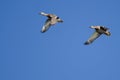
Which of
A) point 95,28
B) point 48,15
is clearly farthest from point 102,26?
point 48,15

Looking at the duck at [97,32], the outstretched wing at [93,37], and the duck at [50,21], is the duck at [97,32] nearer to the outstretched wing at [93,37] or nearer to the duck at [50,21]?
the outstretched wing at [93,37]

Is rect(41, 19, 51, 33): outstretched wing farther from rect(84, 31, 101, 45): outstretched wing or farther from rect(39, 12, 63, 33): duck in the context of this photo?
rect(84, 31, 101, 45): outstretched wing

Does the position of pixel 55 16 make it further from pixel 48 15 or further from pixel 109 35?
pixel 109 35

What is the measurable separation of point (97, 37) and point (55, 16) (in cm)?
609

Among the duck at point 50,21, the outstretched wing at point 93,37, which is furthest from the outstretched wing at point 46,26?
the outstretched wing at point 93,37

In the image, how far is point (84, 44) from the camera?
90312mm

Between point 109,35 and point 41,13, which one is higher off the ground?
point 41,13

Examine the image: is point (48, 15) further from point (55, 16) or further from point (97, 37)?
point (97, 37)

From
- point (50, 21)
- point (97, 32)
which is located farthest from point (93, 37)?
point (50, 21)

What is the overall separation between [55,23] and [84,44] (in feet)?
15.4

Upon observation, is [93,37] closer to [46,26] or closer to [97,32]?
[97,32]

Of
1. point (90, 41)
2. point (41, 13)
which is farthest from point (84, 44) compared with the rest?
point (41, 13)

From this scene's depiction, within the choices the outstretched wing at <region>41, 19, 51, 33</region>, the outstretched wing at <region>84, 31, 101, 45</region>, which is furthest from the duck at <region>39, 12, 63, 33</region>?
the outstretched wing at <region>84, 31, 101, 45</region>

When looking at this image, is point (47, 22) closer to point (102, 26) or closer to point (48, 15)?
point (48, 15)
